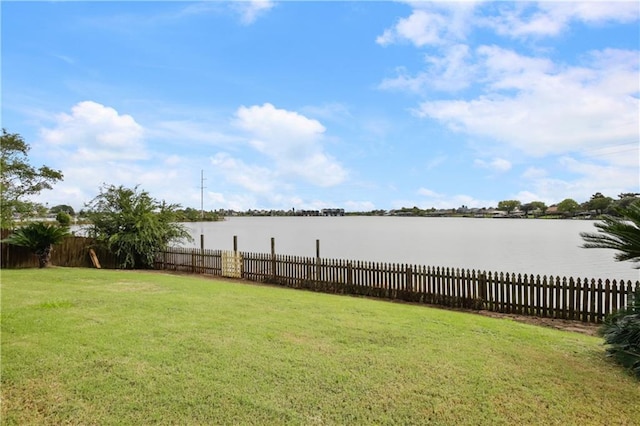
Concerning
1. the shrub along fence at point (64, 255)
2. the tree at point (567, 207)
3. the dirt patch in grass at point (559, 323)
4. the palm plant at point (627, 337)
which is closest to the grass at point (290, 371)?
the palm plant at point (627, 337)

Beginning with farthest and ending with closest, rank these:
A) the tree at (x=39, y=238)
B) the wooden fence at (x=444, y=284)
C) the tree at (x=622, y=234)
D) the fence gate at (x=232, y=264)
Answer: the fence gate at (x=232, y=264), the tree at (x=39, y=238), the wooden fence at (x=444, y=284), the tree at (x=622, y=234)

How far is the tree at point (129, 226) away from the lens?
1770 cm

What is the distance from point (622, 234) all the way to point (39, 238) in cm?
1718

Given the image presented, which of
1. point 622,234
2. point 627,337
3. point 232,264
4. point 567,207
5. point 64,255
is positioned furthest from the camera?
point 567,207

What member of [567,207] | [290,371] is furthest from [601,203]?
[567,207]

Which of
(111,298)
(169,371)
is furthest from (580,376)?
(111,298)

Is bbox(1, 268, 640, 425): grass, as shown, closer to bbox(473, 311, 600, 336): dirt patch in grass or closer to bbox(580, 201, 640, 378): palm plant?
bbox(580, 201, 640, 378): palm plant

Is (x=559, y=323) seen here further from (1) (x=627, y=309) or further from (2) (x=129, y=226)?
(2) (x=129, y=226)

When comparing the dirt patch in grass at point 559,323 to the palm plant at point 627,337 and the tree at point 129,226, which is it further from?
the tree at point 129,226

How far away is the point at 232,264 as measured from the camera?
1631cm

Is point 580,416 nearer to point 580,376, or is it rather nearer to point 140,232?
point 580,376

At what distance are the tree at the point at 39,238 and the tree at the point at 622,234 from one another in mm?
16571

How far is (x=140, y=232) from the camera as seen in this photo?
17.8 m

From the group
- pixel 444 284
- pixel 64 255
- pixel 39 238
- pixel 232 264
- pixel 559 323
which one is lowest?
pixel 559 323
